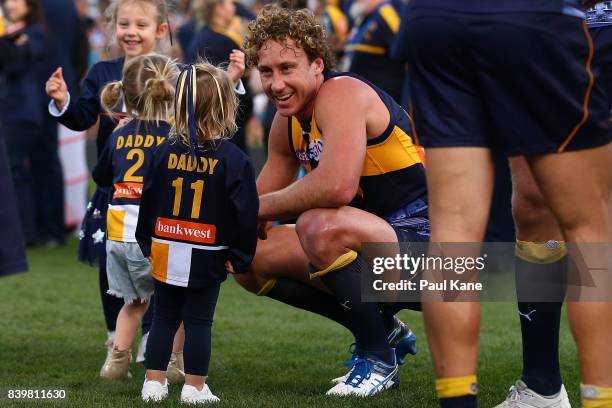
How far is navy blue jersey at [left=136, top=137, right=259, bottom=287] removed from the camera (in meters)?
3.87

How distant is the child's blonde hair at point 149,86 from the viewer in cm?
443

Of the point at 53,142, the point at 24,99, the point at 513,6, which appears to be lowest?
the point at 53,142

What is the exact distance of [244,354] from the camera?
4984mm

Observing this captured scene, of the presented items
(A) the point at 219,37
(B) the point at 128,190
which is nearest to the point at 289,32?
(B) the point at 128,190

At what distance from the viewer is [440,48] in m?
2.90

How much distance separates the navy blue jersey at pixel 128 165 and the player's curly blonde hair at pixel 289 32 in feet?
1.85

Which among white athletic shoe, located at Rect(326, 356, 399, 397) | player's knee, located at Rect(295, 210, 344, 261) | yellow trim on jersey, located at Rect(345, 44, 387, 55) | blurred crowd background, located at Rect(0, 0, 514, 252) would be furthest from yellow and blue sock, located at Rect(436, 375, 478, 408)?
yellow trim on jersey, located at Rect(345, 44, 387, 55)

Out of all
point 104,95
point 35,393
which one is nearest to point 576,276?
point 35,393

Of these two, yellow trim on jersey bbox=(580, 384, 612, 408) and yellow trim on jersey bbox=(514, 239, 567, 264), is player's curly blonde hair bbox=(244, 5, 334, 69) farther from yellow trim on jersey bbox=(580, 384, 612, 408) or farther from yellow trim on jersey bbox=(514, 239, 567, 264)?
yellow trim on jersey bbox=(580, 384, 612, 408)

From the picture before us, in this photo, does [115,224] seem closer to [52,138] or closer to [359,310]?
[359,310]

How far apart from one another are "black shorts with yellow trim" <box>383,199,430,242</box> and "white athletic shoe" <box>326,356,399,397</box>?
503 millimetres

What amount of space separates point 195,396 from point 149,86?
129cm

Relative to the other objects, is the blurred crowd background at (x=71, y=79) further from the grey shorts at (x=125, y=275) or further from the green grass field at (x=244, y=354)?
the grey shorts at (x=125, y=275)

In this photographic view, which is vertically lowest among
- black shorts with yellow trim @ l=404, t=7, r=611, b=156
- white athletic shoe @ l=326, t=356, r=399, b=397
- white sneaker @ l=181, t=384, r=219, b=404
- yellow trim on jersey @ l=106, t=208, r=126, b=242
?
white athletic shoe @ l=326, t=356, r=399, b=397
